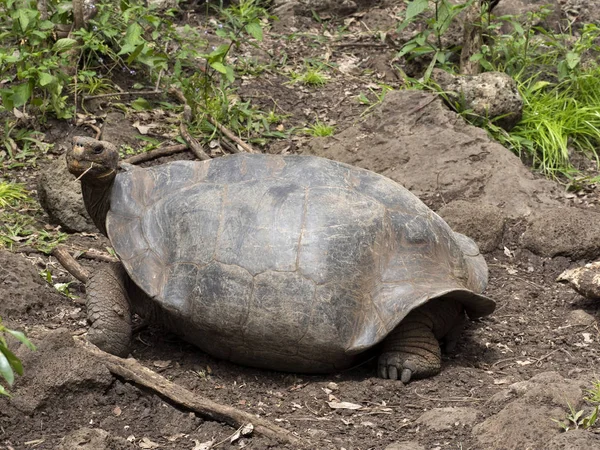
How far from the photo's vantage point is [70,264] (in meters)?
5.28

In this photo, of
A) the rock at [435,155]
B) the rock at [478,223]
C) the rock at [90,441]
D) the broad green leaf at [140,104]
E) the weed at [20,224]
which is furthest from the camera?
the broad green leaf at [140,104]

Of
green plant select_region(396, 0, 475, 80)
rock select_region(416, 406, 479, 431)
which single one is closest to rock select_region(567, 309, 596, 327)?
rock select_region(416, 406, 479, 431)

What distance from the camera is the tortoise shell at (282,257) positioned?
4387mm

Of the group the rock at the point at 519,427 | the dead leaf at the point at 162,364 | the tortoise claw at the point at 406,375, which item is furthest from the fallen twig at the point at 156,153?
the rock at the point at 519,427

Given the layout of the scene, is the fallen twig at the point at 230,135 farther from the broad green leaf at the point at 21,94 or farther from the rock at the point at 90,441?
the rock at the point at 90,441

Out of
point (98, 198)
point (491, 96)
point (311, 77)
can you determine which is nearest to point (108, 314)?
point (98, 198)

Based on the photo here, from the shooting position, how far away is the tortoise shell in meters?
4.39

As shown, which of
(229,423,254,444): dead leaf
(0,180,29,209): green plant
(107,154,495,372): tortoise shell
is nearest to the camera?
(229,423,254,444): dead leaf

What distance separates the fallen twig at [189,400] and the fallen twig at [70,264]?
1.01m

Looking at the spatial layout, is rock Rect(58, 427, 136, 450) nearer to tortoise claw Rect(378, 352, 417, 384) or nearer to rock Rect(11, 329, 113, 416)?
rock Rect(11, 329, 113, 416)

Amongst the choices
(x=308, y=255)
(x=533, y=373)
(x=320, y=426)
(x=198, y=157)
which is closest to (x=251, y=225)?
(x=308, y=255)

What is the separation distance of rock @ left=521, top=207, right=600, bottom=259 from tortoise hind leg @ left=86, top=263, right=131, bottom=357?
280 cm

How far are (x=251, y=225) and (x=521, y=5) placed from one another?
5.19 meters

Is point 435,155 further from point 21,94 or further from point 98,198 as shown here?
point 21,94
